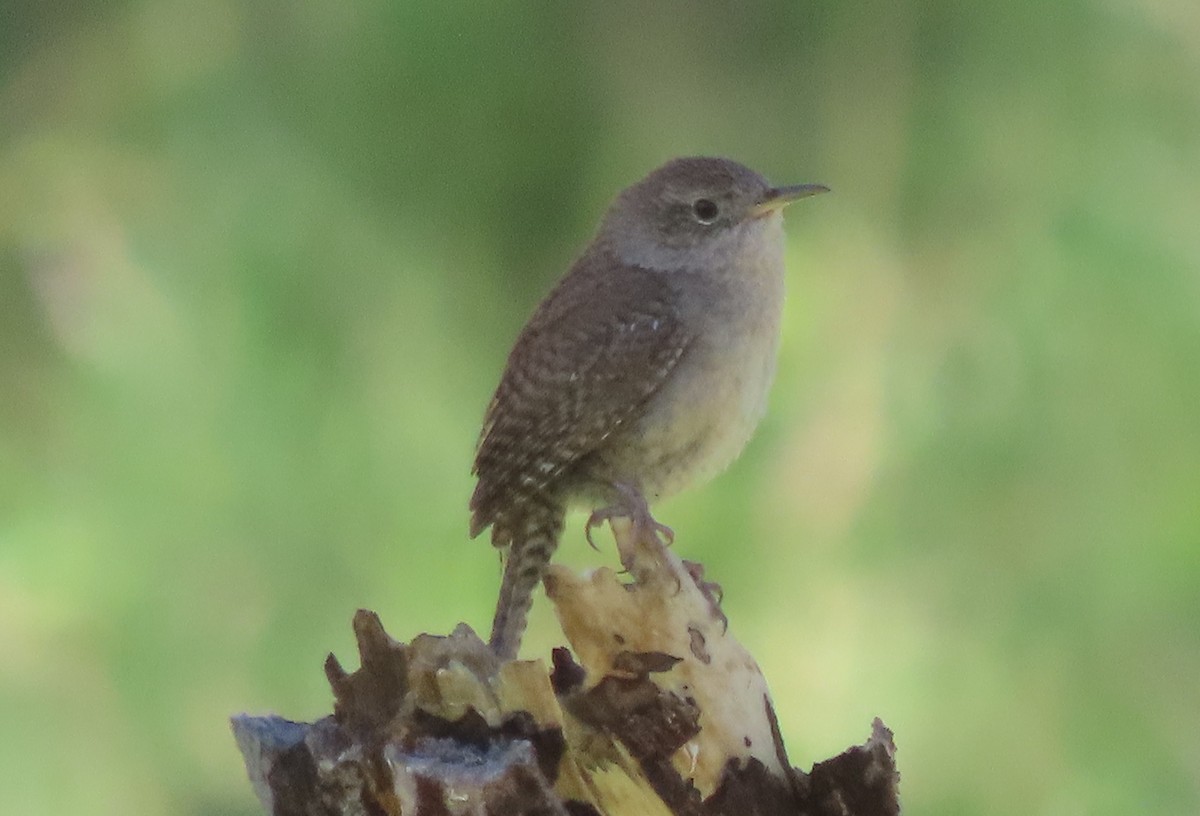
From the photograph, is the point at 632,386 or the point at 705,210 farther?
the point at 705,210

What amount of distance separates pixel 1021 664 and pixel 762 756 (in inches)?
34.0

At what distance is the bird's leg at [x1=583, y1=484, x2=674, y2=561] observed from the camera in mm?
3027

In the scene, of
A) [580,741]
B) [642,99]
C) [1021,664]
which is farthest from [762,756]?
[642,99]

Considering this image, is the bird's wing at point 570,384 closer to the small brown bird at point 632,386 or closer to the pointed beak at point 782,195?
the small brown bird at point 632,386

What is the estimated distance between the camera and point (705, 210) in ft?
11.9

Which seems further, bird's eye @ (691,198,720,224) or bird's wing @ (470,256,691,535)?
bird's eye @ (691,198,720,224)

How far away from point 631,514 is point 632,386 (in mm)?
280

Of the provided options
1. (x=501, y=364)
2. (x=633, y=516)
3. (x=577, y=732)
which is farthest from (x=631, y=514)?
(x=577, y=732)

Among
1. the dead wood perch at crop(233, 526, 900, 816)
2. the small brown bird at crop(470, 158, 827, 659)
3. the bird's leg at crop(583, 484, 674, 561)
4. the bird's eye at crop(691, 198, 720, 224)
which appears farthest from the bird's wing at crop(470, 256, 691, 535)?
the dead wood perch at crop(233, 526, 900, 816)

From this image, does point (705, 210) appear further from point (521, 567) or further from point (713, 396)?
point (521, 567)

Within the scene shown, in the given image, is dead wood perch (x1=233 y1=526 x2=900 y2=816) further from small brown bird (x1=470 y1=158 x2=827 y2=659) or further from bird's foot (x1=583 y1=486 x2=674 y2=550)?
small brown bird (x1=470 y1=158 x2=827 y2=659)

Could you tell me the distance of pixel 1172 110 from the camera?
3355mm

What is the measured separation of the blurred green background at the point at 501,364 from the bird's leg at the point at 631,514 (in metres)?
0.17

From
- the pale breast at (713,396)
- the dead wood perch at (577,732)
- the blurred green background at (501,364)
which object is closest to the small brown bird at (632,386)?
the pale breast at (713,396)
